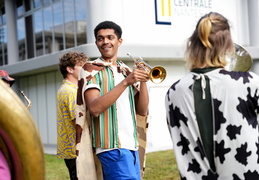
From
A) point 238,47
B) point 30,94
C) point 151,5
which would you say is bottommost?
point 30,94

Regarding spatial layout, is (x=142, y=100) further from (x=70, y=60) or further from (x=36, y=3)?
(x=36, y=3)

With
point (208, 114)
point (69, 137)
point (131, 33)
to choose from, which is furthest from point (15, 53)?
point (208, 114)

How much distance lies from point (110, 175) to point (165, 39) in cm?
1125

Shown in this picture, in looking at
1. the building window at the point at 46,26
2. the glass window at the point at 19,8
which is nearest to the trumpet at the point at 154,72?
the building window at the point at 46,26

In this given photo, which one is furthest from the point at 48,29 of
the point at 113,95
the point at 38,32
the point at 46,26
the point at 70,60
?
the point at 113,95

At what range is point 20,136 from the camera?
1.27 m

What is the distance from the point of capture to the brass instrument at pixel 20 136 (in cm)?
125

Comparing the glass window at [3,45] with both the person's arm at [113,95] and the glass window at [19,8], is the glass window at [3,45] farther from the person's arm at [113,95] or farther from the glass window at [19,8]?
the person's arm at [113,95]

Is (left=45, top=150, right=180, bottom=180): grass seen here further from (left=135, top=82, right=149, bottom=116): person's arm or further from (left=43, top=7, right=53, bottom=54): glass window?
(left=43, top=7, right=53, bottom=54): glass window

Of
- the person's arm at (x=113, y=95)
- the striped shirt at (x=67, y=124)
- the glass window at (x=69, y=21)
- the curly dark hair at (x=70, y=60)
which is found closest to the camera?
the person's arm at (x=113, y=95)

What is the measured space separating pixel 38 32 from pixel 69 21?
2.51 meters

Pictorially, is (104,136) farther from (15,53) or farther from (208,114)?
(15,53)

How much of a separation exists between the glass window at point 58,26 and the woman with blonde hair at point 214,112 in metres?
14.1

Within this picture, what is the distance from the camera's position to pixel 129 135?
3244 millimetres
